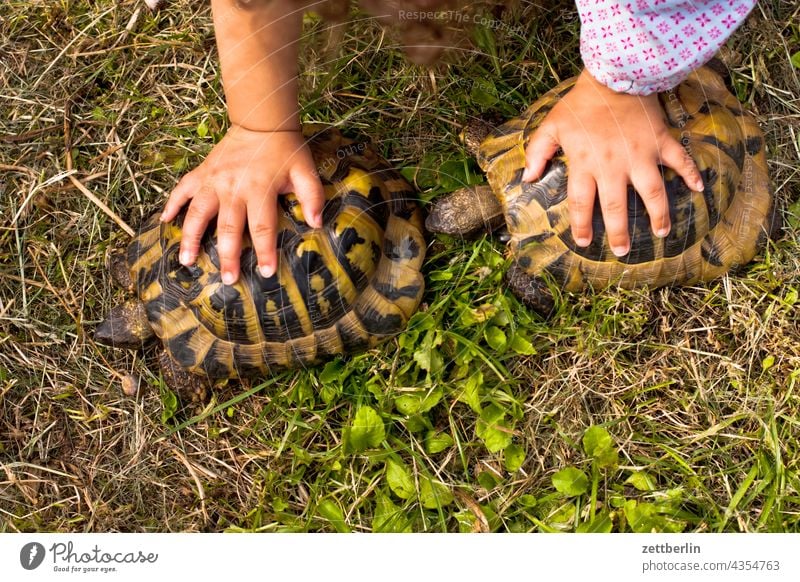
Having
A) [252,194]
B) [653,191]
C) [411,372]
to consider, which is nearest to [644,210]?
[653,191]

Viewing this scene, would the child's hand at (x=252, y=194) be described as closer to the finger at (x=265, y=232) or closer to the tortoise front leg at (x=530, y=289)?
the finger at (x=265, y=232)

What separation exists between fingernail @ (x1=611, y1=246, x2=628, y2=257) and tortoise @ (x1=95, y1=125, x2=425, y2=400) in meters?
0.51

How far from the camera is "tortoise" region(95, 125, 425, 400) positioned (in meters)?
1.70

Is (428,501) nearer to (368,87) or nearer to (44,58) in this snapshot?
(368,87)

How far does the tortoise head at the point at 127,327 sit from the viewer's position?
1.86 meters

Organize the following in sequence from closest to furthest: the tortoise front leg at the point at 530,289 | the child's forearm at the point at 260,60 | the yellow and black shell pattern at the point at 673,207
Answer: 1. the child's forearm at the point at 260,60
2. the yellow and black shell pattern at the point at 673,207
3. the tortoise front leg at the point at 530,289

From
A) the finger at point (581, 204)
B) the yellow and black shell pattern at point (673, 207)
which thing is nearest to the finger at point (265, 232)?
the yellow and black shell pattern at point (673, 207)

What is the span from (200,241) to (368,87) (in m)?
0.69

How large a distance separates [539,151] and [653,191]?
30 cm

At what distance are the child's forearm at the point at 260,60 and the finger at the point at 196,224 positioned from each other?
0.21m

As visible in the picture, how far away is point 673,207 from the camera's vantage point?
5.59ft

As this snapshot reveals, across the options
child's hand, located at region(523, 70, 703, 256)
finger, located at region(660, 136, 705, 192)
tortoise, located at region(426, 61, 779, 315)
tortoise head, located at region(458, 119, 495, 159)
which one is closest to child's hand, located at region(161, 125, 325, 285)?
tortoise, located at region(426, 61, 779, 315)

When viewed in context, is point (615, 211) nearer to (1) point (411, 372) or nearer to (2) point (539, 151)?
(2) point (539, 151)
